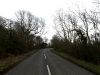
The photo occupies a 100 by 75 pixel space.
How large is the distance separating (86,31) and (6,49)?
16.1m

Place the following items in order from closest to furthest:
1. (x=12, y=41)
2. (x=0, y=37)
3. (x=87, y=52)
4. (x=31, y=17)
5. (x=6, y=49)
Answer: (x=87, y=52) → (x=0, y=37) → (x=6, y=49) → (x=12, y=41) → (x=31, y=17)

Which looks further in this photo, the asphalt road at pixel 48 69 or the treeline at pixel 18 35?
the treeline at pixel 18 35

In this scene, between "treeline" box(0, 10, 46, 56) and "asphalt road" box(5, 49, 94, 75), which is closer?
"asphalt road" box(5, 49, 94, 75)

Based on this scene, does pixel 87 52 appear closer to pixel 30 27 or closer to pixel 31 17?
pixel 30 27

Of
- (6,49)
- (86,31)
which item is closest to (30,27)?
(6,49)

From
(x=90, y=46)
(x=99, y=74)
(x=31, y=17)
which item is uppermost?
(x=31, y=17)

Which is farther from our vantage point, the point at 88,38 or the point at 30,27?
the point at 30,27

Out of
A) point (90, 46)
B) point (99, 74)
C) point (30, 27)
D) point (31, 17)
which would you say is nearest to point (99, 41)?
point (90, 46)

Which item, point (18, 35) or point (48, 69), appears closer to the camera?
point (48, 69)

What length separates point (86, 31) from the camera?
31484 millimetres

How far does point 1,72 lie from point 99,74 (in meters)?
6.89

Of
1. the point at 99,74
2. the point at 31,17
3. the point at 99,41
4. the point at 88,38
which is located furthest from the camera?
the point at 31,17

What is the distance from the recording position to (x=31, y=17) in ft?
247

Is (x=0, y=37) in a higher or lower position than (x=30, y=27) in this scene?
lower
